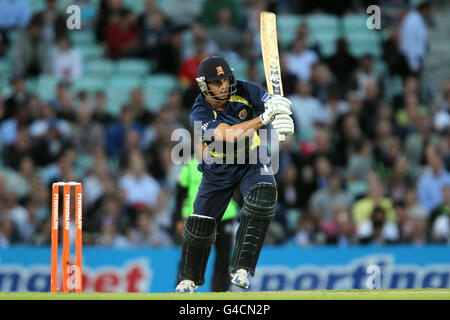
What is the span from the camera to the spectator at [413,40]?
15109 mm

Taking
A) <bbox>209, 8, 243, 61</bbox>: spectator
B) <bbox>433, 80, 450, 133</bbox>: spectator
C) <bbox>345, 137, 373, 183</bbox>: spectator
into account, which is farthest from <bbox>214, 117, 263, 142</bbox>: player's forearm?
<bbox>209, 8, 243, 61</bbox>: spectator

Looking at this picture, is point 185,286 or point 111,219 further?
point 111,219

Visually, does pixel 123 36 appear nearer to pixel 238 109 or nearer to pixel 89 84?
pixel 89 84

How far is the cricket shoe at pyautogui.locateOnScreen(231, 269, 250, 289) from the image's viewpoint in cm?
745

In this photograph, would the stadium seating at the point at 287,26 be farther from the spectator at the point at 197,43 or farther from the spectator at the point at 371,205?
the spectator at the point at 371,205

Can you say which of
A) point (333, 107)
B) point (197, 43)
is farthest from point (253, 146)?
point (197, 43)

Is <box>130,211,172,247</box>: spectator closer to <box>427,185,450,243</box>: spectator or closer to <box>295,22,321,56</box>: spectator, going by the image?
<box>427,185,450,243</box>: spectator

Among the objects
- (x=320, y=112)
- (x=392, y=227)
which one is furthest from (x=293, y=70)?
A: (x=392, y=227)

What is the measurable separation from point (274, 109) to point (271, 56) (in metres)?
0.72

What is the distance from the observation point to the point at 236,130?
24.3ft

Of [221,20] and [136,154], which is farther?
[221,20]

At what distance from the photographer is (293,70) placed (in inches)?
582
